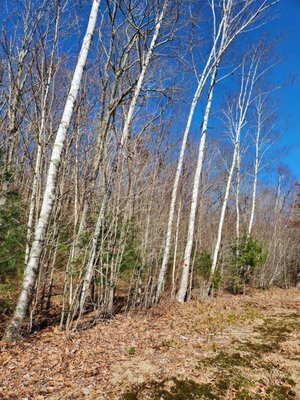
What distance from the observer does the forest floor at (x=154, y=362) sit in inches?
132

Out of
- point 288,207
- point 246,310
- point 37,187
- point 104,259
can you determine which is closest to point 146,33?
point 37,187

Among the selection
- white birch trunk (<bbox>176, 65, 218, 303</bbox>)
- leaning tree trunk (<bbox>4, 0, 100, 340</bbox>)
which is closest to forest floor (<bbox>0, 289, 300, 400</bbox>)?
leaning tree trunk (<bbox>4, 0, 100, 340</bbox>)

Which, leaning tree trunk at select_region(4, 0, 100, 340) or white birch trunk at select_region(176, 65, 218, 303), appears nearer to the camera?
leaning tree trunk at select_region(4, 0, 100, 340)

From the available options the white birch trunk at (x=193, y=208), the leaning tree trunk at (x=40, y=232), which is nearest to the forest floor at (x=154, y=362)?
the leaning tree trunk at (x=40, y=232)

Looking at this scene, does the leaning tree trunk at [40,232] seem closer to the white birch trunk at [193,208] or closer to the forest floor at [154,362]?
the forest floor at [154,362]

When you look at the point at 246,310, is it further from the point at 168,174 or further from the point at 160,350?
the point at 168,174

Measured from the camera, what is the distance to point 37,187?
559cm

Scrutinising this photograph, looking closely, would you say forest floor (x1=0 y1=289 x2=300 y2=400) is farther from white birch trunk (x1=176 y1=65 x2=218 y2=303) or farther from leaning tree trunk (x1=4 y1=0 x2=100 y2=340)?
white birch trunk (x1=176 y1=65 x2=218 y2=303)

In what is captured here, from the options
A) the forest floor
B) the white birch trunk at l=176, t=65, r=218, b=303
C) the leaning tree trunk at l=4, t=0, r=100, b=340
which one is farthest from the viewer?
the white birch trunk at l=176, t=65, r=218, b=303

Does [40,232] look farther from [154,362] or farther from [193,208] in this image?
[193,208]

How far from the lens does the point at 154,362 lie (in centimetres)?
416

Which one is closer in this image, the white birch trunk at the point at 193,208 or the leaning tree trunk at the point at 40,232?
the leaning tree trunk at the point at 40,232

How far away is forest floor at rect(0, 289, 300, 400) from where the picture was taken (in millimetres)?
3352

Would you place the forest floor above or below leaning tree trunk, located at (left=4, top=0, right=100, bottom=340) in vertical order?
below
